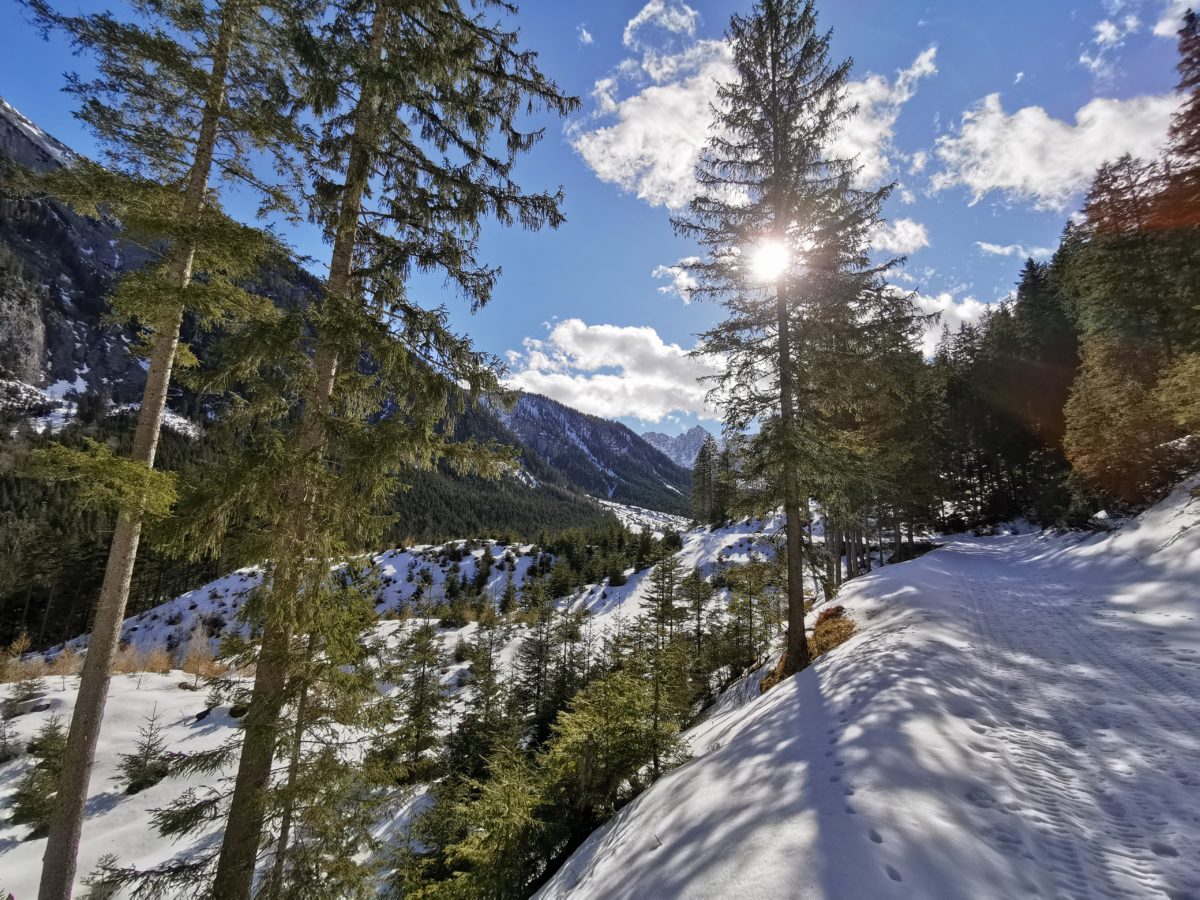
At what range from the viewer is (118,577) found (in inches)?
216

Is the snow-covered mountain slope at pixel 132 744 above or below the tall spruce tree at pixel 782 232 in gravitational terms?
below

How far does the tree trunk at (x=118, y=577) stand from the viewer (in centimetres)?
502

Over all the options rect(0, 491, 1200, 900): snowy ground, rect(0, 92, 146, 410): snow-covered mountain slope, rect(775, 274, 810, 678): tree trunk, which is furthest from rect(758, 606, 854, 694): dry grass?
rect(0, 92, 146, 410): snow-covered mountain slope

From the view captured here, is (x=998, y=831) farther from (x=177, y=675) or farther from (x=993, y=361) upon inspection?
(x=993, y=361)

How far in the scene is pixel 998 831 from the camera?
3.32 meters

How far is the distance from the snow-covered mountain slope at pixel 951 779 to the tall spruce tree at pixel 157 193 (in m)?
6.03

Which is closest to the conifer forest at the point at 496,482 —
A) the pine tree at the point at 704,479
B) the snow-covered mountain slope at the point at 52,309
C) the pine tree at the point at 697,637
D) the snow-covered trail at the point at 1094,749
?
the snow-covered trail at the point at 1094,749

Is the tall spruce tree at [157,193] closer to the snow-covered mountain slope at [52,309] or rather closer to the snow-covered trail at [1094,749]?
the snow-covered trail at [1094,749]

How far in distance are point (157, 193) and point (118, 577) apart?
4587 mm

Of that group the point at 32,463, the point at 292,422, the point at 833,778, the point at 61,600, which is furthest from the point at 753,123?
the point at 61,600

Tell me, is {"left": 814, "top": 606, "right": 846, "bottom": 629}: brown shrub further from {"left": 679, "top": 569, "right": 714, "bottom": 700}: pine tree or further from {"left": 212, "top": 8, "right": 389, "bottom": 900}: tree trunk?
{"left": 212, "top": 8, "right": 389, "bottom": 900}: tree trunk

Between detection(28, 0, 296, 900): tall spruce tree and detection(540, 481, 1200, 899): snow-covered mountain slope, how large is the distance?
6.03 metres

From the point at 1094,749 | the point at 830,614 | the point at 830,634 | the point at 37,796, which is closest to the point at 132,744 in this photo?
the point at 37,796

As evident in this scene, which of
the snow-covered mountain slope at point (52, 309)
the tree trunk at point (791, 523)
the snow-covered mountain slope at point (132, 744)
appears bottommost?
the snow-covered mountain slope at point (132, 744)
